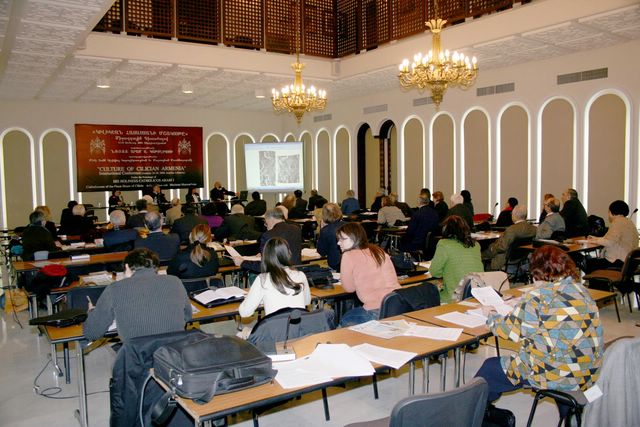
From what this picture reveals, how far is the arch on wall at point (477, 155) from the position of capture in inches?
446

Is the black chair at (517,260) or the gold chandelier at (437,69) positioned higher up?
the gold chandelier at (437,69)

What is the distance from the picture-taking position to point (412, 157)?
43.2 ft

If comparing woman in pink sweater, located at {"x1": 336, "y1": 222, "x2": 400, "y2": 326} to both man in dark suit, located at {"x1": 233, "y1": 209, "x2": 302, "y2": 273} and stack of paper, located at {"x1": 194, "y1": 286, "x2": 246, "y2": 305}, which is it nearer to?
stack of paper, located at {"x1": 194, "y1": 286, "x2": 246, "y2": 305}

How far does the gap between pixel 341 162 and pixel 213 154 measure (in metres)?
4.07

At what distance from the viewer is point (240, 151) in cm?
1695

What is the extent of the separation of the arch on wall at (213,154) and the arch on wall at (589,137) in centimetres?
1034

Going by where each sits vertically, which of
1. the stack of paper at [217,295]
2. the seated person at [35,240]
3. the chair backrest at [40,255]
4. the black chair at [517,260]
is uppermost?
the seated person at [35,240]

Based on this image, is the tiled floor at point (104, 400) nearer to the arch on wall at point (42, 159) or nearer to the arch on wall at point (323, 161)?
the arch on wall at point (42, 159)

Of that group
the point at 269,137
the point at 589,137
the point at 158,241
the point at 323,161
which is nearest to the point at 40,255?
the point at 158,241

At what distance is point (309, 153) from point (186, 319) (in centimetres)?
1327

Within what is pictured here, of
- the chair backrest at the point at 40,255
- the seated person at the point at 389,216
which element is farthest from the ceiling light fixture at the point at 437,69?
the chair backrest at the point at 40,255

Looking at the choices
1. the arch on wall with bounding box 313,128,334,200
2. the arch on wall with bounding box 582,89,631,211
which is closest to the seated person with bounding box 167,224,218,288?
the arch on wall with bounding box 582,89,631,211

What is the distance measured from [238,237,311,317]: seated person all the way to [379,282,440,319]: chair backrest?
64cm

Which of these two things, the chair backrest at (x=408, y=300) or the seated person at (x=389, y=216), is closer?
the chair backrest at (x=408, y=300)
